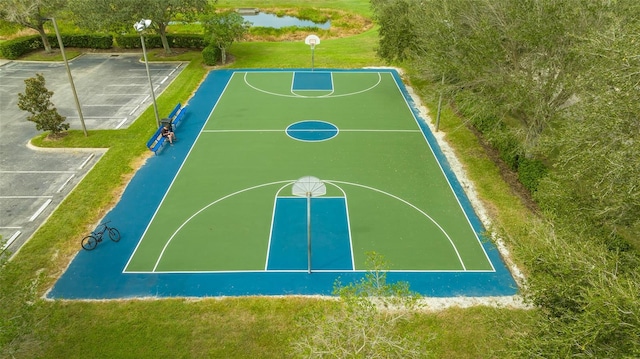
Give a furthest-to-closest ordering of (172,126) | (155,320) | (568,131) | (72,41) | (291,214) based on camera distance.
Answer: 1. (72,41)
2. (172,126)
3. (291,214)
4. (155,320)
5. (568,131)

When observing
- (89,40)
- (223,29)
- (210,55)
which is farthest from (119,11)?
(89,40)

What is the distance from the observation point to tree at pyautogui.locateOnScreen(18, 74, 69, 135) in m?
22.0

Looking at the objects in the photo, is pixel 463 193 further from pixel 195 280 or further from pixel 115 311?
pixel 115 311

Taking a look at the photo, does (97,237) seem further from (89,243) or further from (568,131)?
(568,131)

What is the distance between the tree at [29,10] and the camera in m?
33.3

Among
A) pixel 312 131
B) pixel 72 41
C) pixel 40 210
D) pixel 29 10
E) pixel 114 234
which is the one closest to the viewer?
pixel 114 234

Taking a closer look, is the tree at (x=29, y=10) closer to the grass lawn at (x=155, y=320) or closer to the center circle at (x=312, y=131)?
the center circle at (x=312, y=131)

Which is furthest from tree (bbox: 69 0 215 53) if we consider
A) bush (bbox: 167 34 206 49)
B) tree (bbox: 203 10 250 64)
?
bush (bbox: 167 34 206 49)

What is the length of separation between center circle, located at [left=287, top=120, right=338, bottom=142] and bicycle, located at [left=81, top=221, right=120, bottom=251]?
10544mm

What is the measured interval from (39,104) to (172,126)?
6.60 metres

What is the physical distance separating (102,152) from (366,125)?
560 inches

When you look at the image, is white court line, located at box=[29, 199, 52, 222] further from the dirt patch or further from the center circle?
the center circle

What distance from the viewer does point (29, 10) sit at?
33219mm

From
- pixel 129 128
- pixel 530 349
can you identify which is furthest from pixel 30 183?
pixel 530 349
